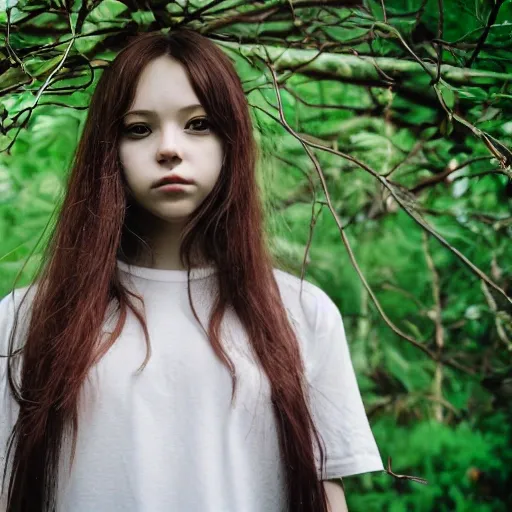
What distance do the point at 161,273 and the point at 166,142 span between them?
8.7 inches

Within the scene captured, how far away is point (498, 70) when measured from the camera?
4.19 ft

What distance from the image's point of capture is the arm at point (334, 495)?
3.61 feet

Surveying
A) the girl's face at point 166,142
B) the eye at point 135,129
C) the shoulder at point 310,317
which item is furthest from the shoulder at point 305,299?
the eye at point 135,129

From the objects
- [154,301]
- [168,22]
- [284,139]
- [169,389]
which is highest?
[168,22]

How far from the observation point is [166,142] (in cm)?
101

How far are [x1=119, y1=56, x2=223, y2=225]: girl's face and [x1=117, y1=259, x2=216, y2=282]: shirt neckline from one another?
101mm

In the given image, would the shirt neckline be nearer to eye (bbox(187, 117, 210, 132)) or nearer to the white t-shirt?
the white t-shirt

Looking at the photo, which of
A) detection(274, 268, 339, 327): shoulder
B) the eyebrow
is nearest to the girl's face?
the eyebrow

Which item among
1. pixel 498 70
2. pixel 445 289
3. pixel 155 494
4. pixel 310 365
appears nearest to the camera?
pixel 155 494

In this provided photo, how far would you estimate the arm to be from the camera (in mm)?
1102

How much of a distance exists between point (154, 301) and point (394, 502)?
74 centimetres

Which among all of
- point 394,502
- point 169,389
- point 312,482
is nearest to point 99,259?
point 169,389

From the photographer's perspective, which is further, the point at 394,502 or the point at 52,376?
the point at 394,502

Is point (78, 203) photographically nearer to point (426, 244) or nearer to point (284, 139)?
point (284, 139)
